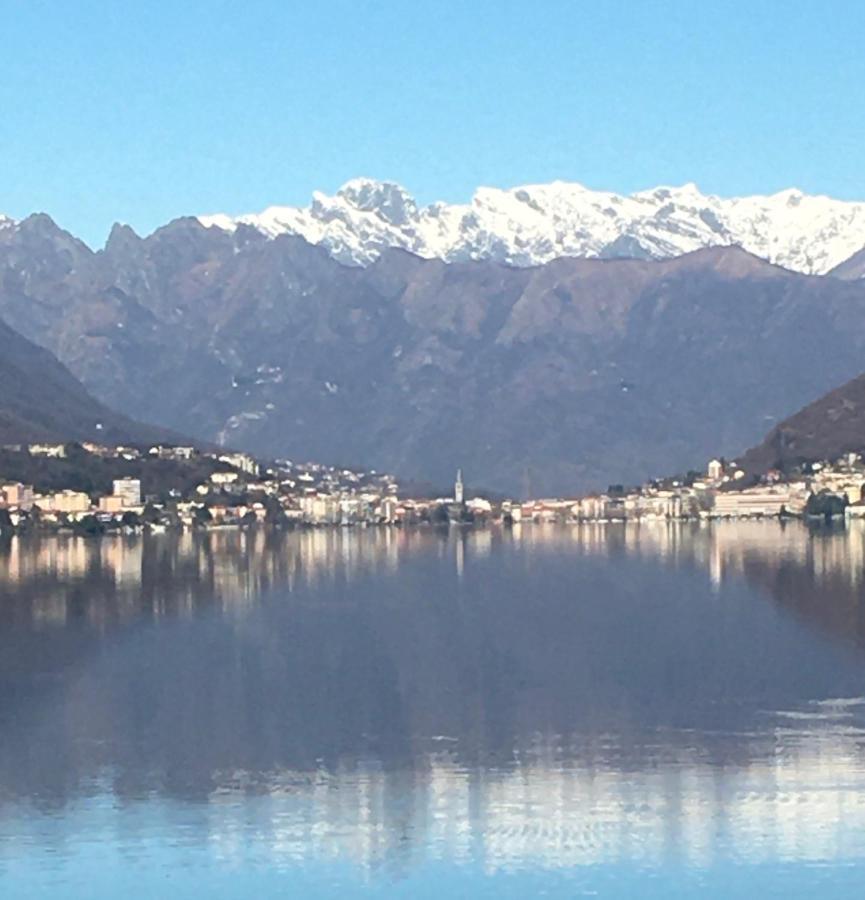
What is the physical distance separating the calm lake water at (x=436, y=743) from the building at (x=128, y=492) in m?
101

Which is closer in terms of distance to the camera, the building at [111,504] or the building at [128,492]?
the building at [111,504]

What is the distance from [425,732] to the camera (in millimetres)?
47000

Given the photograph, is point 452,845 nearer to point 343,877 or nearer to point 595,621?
point 343,877

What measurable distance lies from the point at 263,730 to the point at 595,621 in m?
27.1

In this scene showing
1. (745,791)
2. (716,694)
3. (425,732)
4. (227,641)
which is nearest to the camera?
(745,791)

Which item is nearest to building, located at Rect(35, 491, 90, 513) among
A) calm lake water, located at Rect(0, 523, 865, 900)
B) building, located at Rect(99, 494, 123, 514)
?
building, located at Rect(99, 494, 123, 514)

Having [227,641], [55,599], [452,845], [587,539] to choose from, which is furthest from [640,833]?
[587,539]

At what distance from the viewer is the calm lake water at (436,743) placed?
35031 millimetres

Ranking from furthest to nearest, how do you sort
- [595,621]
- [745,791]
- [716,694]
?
[595,621], [716,694], [745,791]

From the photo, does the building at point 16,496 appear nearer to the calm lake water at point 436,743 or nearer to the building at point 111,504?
the building at point 111,504

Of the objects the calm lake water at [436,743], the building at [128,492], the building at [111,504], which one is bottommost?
the calm lake water at [436,743]

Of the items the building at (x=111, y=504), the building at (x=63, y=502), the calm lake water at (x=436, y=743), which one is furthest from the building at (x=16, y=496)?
the calm lake water at (x=436, y=743)

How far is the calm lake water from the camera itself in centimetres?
3503

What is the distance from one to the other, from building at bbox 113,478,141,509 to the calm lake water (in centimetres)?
10139
